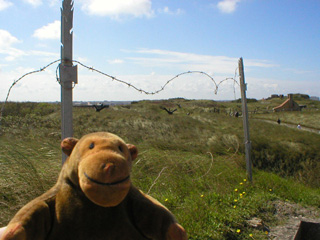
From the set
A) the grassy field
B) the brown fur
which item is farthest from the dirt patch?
the brown fur

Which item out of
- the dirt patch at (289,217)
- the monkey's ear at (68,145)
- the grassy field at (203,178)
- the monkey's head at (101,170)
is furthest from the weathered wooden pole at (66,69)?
the dirt patch at (289,217)

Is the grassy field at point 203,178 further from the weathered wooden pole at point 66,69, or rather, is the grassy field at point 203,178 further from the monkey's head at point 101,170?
the monkey's head at point 101,170

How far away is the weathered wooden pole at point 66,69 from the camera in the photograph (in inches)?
105

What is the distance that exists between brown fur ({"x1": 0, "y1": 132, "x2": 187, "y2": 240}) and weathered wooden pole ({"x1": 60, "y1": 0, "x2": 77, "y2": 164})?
688mm

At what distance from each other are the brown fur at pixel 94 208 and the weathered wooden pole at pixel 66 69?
688 mm

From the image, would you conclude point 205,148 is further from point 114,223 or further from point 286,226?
point 114,223

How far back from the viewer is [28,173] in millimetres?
3711

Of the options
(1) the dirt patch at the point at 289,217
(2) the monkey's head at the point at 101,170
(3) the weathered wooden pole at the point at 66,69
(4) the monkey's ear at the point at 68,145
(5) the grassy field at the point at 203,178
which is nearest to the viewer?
(2) the monkey's head at the point at 101,170

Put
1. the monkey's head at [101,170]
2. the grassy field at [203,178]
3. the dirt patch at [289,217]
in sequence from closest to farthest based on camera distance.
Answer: the monkey's head at [101,170] → the grassy field at [203,178] → the dirt patch at [289,217]

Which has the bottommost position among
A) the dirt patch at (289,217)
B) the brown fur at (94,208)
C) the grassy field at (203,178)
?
the dirt patch at (289,217)

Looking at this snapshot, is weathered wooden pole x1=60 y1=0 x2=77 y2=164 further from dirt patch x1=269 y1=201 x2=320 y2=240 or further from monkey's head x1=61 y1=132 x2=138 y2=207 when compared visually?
dirt patch x1=269 y1=201 x2=320 y2=240

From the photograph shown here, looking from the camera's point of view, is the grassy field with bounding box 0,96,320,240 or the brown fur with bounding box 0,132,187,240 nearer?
the brown fur with bounding box 0,132,187,240

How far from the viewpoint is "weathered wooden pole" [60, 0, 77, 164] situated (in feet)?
8.71

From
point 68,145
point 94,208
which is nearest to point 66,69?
point 68,145
